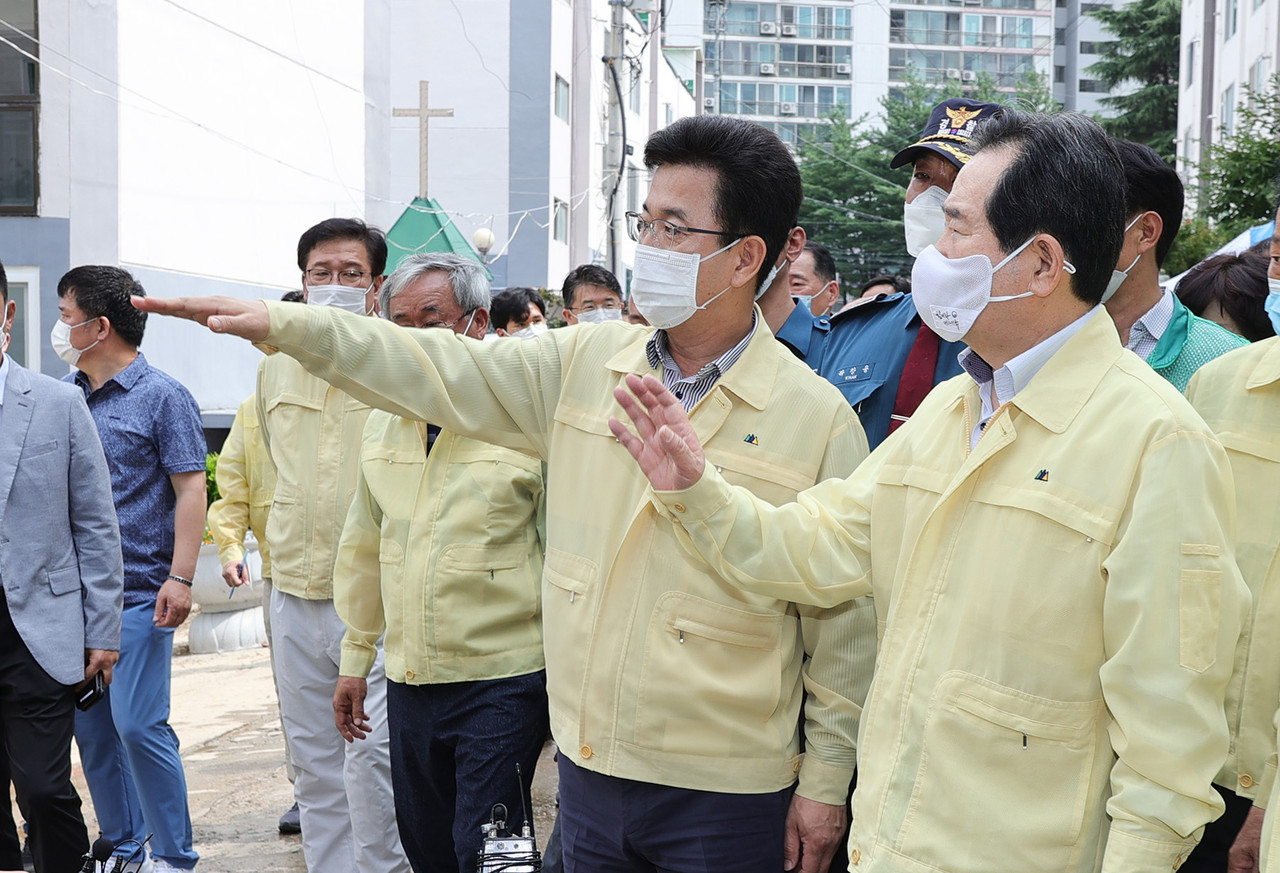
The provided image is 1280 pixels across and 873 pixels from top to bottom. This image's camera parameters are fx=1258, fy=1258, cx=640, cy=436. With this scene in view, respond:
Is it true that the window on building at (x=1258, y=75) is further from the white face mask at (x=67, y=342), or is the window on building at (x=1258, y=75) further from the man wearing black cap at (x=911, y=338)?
the white face mask at (x=67, y=342)

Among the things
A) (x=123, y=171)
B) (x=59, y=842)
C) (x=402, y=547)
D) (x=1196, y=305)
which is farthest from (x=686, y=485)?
(x=123, y=171)

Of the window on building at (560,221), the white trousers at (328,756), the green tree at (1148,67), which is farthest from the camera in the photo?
the green tree at (1148,67)

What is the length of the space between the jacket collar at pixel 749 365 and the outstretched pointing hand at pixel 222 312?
2.53ft

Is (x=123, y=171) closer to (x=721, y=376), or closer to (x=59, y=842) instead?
(x=59, y=842)

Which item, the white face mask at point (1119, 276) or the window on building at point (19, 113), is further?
the window on building at point (19, 113)

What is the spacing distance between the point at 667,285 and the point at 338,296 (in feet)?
7.65

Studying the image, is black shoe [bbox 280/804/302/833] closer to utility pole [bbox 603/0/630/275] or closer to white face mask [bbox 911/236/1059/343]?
white face mask [bbox 911/236/1059/343]

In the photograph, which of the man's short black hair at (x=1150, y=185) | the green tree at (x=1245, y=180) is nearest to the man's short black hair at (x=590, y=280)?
the man's short black hair at (x=1150, y=185)

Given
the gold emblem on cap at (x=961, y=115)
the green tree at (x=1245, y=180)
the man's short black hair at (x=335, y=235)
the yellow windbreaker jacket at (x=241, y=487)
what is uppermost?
the green tree at (x=1245, y=180)

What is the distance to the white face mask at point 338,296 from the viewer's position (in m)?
4.72

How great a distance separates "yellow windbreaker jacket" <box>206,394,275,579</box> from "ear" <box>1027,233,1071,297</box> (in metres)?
4.07

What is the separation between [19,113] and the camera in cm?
1156

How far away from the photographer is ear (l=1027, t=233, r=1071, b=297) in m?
2.14

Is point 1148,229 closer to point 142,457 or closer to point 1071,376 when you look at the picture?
point 1071,376
